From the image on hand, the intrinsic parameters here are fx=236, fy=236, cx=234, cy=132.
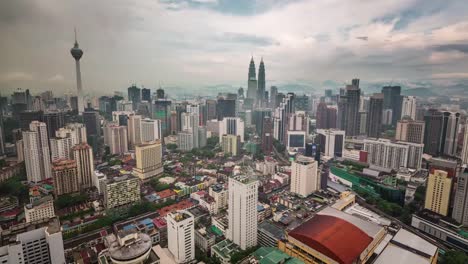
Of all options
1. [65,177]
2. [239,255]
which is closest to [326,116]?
[239,255]

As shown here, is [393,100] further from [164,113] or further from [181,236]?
[181,236]

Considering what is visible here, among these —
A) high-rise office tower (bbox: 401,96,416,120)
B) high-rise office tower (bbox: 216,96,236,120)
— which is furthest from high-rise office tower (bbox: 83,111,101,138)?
high-rise office tower (bbox: 401,96,416,120)

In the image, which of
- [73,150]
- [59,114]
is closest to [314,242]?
[73,150]

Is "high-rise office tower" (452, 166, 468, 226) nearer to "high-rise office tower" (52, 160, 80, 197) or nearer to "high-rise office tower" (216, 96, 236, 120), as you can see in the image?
"high-rise office tower" (52, 160, 80, 197)

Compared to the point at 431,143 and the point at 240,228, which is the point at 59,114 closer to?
the point at 240,228

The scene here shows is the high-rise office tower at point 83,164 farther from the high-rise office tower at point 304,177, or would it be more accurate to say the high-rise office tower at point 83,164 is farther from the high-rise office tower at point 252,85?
the high-rise office tower at point 252,85

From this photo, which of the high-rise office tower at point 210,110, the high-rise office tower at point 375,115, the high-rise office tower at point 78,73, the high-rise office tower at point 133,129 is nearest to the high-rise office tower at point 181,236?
the high-rise office tower at point 78,73
